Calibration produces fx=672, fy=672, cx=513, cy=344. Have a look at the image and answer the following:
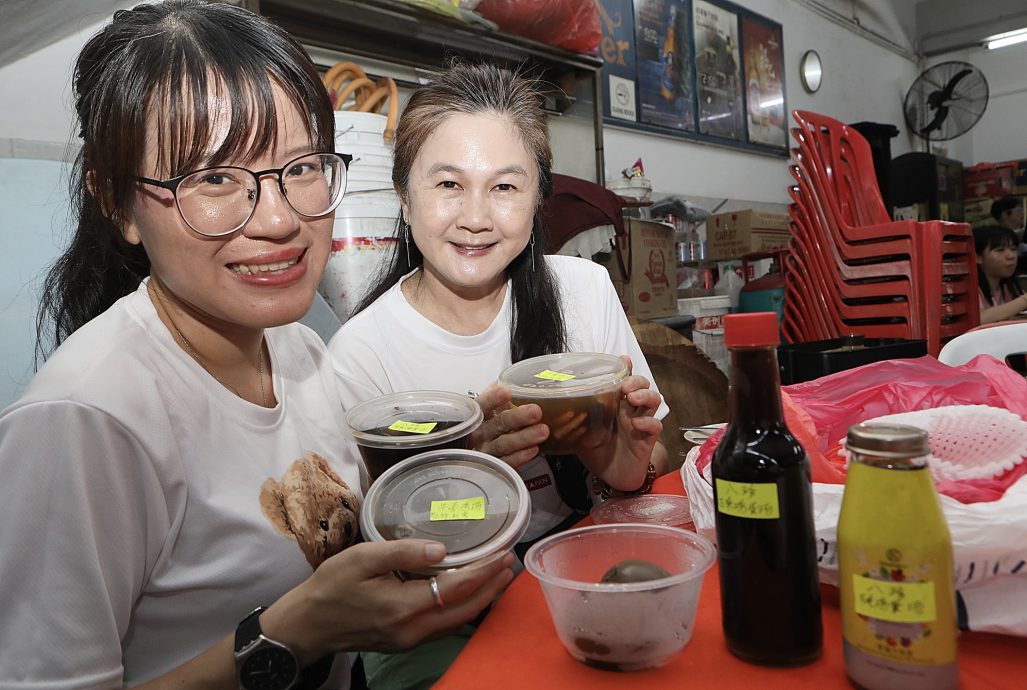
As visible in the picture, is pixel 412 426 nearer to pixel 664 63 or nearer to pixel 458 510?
pixel 458 510

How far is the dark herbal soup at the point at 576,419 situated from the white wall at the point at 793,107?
3.74 metres

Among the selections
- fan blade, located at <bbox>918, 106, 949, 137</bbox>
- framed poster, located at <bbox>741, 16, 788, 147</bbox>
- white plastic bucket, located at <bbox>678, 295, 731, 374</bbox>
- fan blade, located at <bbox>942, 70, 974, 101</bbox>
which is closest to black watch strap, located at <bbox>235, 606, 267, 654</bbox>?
white plastic bucket, located at <bbox>678, 295, 731, 374</bbox>

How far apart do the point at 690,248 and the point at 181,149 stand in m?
4.61

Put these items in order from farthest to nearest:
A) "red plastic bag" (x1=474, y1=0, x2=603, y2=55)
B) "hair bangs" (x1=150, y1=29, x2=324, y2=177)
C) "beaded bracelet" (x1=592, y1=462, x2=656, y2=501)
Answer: "red plastic bag" (x1=474, y1=0, x2=603, y2=55), "beaded bracelet" (x1=592, y1=462, x2=656, y2=501), "hair bangs" (x1=150, y1=29, x2=324, y2=177)

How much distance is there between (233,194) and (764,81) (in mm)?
6236

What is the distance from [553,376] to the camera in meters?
1.19

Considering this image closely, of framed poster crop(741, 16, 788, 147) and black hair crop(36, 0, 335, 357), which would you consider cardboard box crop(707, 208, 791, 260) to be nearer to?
framed poster crop(741, 16, 788, 147)

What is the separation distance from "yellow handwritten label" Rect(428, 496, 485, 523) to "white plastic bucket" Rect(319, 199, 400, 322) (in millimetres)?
1354

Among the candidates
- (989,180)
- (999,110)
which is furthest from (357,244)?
(999,110)

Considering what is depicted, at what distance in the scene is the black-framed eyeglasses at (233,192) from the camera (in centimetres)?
97

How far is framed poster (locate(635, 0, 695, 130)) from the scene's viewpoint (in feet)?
16.1

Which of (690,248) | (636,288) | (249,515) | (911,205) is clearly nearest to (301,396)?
(249,515)

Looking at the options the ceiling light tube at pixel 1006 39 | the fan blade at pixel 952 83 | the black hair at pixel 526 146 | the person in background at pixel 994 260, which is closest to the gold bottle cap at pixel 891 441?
the black hair at pixel 526 146

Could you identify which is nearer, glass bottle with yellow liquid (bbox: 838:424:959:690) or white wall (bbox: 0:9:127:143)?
glass bottle with yellow liquid (bbox: 838:424:959:690)
